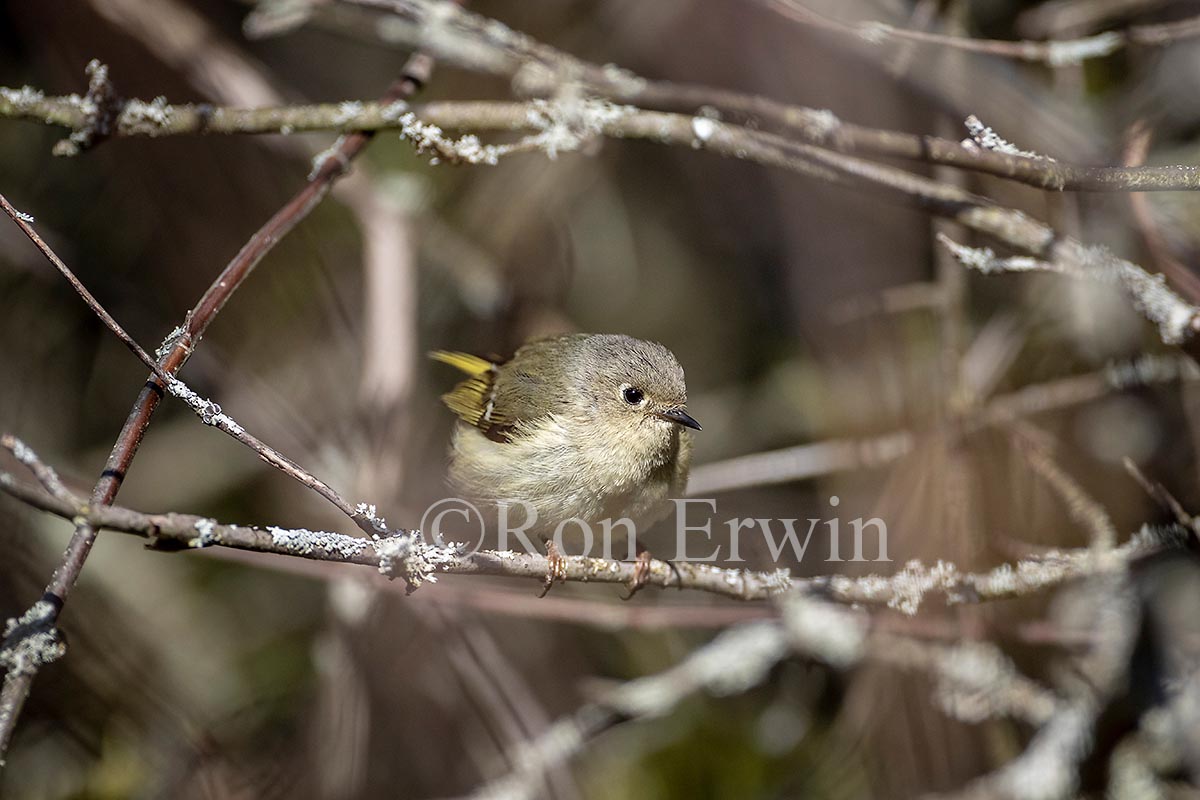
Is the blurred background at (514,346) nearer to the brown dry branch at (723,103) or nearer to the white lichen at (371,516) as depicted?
the brown dry branch at (723,103)

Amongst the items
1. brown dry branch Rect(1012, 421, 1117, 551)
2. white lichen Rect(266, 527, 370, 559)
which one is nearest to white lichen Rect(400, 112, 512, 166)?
white lichen Rect(266, 527, 370, 559)

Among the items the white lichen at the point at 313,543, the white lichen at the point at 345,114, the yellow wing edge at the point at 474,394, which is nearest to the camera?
the white lichen at the point at 313,543

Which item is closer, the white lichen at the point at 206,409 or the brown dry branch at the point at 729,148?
the white lichen at the point at 206,409

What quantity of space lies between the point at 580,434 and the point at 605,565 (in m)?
0.69

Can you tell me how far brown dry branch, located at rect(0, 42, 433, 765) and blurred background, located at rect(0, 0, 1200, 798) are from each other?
3.19 ft

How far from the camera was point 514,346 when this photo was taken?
3811 millimetres

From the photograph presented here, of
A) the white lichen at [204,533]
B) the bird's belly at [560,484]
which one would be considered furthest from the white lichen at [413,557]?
the bird's belly at [560,484]

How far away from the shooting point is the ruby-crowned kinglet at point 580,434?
2.49 metres

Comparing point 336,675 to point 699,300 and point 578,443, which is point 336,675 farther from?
point 699,300

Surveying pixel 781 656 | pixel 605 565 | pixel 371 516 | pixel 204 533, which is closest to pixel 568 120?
pixel 605 565

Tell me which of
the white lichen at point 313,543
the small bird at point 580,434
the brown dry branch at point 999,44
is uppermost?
the brown dry branch at point 999,44

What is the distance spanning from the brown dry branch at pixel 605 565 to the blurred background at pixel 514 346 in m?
0.49

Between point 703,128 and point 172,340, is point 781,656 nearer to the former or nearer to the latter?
point 703,128

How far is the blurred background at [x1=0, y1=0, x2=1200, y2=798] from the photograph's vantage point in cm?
281
